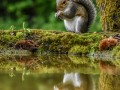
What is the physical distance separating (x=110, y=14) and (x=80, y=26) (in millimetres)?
732

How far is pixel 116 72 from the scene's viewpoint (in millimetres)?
10719

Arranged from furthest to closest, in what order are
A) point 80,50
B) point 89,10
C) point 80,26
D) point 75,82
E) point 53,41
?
point 89,10
point 80,26
point 53,41
point 80,50
point 75,82

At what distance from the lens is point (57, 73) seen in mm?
10805

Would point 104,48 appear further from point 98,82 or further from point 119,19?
point 98,82

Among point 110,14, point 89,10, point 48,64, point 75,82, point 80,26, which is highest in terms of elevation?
point 89,10

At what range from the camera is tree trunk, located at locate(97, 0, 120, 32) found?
14398 millimetres

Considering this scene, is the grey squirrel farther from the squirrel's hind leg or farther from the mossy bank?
the mossy bank

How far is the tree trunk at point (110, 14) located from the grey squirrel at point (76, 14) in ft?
1.08

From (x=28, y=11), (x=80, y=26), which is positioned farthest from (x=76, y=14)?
(x=28, y=11)

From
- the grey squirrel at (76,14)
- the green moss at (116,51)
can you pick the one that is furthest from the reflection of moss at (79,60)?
the grey squirrel at (76,14)

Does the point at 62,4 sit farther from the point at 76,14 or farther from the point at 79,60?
the point at 79,60

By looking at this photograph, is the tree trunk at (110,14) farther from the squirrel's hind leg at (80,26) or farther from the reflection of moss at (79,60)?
the reflection of moss at (79,60)

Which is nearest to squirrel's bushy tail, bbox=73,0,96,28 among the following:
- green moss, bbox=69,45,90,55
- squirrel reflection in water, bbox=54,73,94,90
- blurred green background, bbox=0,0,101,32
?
green moss, bbox=69,45,90,55

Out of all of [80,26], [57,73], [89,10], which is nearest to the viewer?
[57,73]
